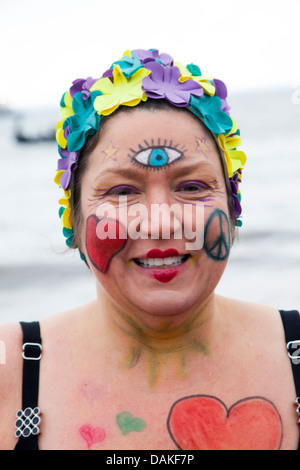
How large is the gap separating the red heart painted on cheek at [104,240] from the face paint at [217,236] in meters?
0.34

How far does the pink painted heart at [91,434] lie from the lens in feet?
7.95

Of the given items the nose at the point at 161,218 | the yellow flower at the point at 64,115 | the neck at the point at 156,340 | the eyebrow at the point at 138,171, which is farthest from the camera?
the yellow flower at the point at 64,115

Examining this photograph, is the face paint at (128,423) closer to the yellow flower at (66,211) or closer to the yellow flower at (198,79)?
the yellow flower at (66,211)

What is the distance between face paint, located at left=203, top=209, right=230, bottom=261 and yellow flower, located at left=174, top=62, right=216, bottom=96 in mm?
544

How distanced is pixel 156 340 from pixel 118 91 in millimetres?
1097

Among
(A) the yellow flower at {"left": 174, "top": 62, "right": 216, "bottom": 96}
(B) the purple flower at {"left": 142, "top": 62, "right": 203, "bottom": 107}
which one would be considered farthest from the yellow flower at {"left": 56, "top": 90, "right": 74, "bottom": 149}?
(A) the yellow flower at {"left": 174, "top": 62, "right": 216, "bottom": 96}

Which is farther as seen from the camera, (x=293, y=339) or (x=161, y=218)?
(x=293, y=339)

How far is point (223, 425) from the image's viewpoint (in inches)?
97.0

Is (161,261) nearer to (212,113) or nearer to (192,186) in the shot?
(192,186)

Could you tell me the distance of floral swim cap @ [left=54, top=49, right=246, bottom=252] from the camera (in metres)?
2.48

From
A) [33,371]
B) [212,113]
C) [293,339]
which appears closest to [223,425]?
[293,339]

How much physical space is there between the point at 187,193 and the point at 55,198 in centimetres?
1031

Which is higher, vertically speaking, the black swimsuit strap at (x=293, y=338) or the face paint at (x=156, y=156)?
the face paint at (x=156, y=156)

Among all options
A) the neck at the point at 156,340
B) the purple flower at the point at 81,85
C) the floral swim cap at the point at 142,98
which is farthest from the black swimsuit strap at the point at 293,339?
the purple flower at the point at 81,85
